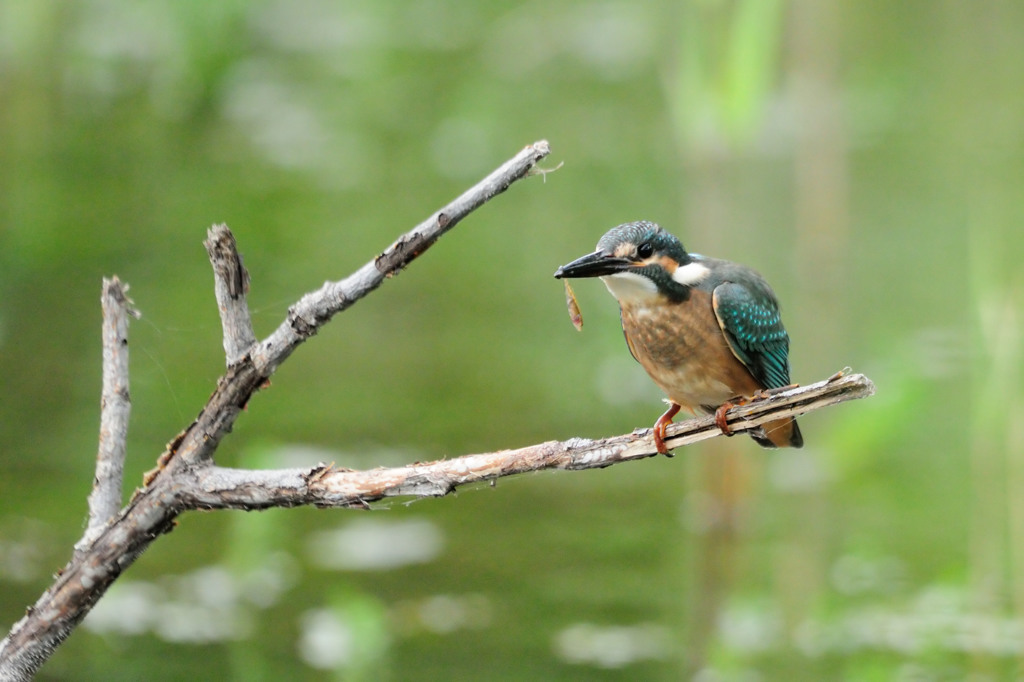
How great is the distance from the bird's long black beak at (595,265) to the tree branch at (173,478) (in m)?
0.32

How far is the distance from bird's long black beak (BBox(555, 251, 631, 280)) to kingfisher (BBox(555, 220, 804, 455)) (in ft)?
0.44

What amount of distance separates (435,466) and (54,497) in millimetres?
2696

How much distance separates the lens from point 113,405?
1990 millimetres

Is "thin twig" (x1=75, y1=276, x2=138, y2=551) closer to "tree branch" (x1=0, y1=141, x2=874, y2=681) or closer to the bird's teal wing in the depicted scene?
"tree branch" (x1=0, y1=141, x2=874, y2=681)

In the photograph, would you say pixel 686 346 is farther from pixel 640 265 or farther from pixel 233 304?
pixel 233 304

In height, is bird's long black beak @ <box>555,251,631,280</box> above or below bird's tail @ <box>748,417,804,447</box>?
below

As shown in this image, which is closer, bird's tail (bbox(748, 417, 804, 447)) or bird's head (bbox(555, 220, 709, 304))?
bird's head (bbox(555, 220, 709, 304))

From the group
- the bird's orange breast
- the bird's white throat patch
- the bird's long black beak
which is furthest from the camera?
the bird's orange breast

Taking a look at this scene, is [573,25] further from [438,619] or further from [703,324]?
[703,324]

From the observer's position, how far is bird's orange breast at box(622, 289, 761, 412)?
230cm

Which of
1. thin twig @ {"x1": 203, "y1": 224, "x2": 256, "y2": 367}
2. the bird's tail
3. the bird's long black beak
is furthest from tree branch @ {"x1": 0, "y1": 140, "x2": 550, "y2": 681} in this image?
the bird's tail

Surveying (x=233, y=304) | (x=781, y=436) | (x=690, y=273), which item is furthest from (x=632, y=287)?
(x=233, y=304)

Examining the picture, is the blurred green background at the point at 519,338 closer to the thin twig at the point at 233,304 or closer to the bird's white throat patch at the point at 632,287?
the bird's white throat patch at the point at 632,287

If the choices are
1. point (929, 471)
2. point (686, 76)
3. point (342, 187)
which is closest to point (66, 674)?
point (686, 76)
